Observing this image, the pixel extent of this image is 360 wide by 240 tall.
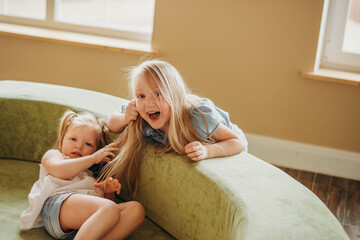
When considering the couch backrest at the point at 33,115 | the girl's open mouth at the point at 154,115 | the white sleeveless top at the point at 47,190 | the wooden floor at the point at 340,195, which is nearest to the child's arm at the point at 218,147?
the girl's open mouth at the point at 154,115

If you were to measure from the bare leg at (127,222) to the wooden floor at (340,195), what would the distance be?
4.03ft

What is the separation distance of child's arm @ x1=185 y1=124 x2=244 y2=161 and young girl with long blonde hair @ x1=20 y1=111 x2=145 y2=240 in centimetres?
28

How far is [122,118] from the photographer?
187 cm

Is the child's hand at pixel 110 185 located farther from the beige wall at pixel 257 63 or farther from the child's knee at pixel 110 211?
the beige wall at pixel 257 63

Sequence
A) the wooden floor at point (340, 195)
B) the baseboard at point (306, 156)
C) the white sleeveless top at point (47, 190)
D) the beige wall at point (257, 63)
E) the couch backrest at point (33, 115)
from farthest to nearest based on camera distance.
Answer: the baseboard at point (306, 156) → the beige wall at point (257, 63) → the wooden floor at point (340, 195) → the couch backrest at point (33, 115) → the white sleeveless top at point (47, 190)

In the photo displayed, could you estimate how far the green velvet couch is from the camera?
1292 millimetres

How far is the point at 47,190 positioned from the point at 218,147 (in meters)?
0.66

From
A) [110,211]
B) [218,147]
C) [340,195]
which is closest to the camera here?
[110,211]

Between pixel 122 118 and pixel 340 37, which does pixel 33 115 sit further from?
pixel 340 37

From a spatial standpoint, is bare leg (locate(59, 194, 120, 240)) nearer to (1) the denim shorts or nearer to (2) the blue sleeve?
(1) the denim shorts

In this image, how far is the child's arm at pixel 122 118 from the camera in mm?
1810

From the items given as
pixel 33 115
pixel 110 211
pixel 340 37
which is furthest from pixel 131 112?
pixel 340 37

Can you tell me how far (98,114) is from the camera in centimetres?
198

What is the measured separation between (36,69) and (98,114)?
162 centimetres
